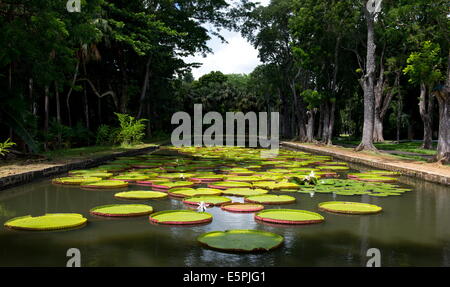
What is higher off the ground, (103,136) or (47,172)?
(103,136)

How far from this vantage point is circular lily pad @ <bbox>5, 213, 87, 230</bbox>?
17.8 feet

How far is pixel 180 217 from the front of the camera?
6.05 m

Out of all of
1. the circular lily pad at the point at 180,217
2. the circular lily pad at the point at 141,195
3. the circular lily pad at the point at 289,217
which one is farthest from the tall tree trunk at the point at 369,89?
the circular lily pad at the point at 180,217

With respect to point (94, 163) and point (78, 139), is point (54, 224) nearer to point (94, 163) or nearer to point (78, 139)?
point (94, 163)

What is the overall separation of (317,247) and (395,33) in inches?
723

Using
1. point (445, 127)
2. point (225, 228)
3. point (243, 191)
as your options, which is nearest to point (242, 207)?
point (225, 228)

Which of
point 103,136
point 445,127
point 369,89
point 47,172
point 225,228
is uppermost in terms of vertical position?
point 369,89

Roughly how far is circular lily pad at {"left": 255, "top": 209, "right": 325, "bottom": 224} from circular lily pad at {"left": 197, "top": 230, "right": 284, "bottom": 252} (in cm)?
84

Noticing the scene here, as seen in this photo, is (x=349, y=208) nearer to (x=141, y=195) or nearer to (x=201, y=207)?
(x=201, y=207)

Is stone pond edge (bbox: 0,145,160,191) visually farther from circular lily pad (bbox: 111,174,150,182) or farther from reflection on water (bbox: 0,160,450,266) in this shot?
circular lily pad (bbox: 111,174,150,182)

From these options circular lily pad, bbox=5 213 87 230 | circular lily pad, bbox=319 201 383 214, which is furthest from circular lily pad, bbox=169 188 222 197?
circular lily pad, bbox=5 213 87 230

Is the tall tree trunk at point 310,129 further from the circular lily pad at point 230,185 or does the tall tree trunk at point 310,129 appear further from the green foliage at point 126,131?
the circular lily pad at point 230,185

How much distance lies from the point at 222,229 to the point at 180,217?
790 millimetres
